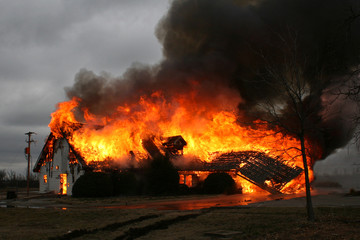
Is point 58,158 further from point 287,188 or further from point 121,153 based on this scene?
point 287,188

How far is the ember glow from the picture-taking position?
30.6 metres

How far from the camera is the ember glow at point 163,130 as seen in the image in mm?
30609

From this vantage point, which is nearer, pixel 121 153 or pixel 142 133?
pixel 121 153

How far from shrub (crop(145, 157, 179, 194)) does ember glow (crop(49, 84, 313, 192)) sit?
2552 millimetres

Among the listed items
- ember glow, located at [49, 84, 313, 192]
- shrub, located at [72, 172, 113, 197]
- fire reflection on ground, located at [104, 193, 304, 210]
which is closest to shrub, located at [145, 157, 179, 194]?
ember glow, located at [49, 84, 313, 192]

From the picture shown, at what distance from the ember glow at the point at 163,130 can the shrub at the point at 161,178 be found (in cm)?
255

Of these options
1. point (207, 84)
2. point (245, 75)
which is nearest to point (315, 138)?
point (245, 75)

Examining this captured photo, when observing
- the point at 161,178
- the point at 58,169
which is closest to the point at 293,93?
the point at 161,178

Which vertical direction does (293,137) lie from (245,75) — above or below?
below

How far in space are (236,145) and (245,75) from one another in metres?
7.47

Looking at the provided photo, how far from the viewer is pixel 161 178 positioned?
93.4ft

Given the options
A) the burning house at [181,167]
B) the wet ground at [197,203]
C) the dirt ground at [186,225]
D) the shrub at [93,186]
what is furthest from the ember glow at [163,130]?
the dirt ground at [186,225]

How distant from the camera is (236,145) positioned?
35594mm

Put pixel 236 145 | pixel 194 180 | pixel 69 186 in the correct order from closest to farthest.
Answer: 1. pixel 69 186
2. pixel 194 180
3. pixel 236 145
